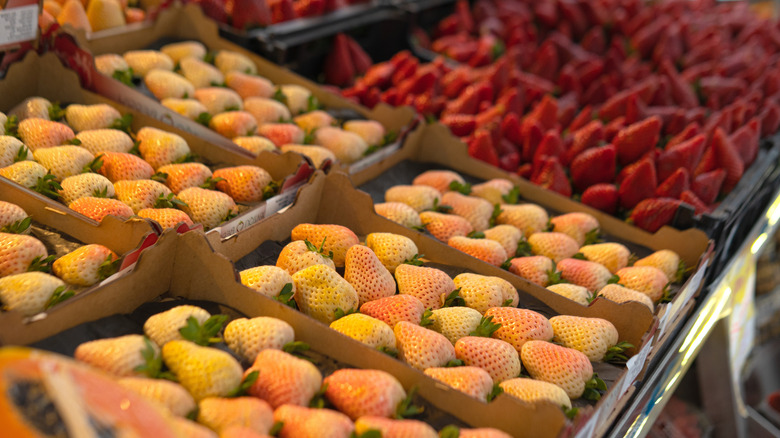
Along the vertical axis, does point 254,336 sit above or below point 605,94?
below

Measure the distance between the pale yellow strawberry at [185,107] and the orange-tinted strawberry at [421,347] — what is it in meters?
1.35

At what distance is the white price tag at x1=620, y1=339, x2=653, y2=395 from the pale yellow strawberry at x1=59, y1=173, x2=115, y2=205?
148cm

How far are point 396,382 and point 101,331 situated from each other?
25.9 inches

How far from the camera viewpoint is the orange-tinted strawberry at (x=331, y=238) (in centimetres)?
196

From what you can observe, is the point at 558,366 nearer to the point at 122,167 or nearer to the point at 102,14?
the point at 122,167

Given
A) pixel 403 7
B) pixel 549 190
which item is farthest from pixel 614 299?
pixel 403 7

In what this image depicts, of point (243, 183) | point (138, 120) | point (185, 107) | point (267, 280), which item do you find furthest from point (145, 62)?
point (267, 280)

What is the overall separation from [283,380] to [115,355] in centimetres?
33

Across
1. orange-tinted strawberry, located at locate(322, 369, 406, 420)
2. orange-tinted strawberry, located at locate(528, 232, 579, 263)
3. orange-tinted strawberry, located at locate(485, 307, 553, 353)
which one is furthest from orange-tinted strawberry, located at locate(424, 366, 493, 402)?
orange-tinted strawberry, located at locate(528, 232, 579, 263)

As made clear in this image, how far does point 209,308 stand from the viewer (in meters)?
1.65

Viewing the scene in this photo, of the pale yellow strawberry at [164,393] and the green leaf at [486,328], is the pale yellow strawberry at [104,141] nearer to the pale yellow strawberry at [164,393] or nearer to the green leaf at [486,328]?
the pale yellow strawberry at [164,393]

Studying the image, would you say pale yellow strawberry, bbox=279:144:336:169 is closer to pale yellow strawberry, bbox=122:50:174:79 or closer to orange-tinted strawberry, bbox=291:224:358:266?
orange-tinted strawberry, bbox=291:224:358:266

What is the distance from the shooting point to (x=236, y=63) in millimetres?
3016

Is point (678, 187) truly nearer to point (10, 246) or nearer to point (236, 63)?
point (236, 63)
